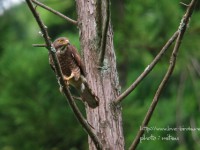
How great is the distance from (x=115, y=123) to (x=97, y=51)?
426 millimetres

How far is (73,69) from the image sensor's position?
13.1 ft

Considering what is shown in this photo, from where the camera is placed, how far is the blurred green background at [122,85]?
279 inches

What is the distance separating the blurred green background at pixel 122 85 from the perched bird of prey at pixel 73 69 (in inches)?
107

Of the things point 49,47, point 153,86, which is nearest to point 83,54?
point 49,47

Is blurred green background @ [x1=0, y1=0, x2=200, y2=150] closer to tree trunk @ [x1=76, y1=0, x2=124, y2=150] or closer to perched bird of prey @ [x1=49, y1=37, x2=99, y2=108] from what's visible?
perched bird of prey @ [x1=49, y1=37, x2=99, y2=108]

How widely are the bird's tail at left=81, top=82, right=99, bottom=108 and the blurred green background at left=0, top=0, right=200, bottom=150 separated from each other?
303 centimetres

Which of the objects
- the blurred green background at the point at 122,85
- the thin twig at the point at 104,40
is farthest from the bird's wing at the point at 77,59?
the blurred green background at the point at 122,85

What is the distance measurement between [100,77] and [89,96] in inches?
6.3

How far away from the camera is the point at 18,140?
7.21 metres

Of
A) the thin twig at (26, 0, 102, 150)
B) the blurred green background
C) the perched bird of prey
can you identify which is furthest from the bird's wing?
the blurred green background

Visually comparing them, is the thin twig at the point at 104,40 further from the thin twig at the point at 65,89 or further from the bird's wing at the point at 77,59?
the thin twig at the point at 65,89

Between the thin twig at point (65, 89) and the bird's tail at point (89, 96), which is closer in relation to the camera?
the thin twig at point (65, 89)

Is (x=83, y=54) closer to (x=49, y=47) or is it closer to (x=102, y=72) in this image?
(x=102, y=72)

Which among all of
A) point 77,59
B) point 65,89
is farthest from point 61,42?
point 65,89
